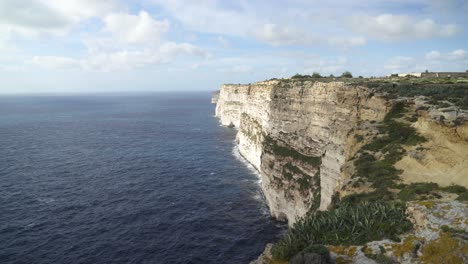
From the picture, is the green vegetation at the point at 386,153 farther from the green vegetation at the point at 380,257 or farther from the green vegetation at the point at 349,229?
the green vegetation at the point at 380,257

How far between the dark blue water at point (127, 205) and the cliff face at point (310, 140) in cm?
532

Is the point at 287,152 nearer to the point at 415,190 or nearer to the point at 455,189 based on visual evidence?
Result: the point at 415,190

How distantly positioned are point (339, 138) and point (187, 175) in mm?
38872

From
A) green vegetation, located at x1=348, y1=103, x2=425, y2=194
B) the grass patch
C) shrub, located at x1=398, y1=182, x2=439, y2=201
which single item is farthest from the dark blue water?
the grass patch

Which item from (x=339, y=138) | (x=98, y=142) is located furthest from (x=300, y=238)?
(x=98, y=142)

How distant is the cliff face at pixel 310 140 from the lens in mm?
41719

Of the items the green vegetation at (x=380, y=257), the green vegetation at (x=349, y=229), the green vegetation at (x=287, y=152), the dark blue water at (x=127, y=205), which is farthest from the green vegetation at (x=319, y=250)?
the green vegetation at (x=287, y=152)

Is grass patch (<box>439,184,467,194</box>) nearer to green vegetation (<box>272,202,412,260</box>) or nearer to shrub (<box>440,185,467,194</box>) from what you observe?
shrub (<box>440,185,467,194</box>)

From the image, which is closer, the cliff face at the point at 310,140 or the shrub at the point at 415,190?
the shrub at the point at 415,190

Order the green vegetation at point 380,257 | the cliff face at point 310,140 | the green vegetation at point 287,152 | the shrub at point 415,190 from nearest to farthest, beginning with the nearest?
1. the green vegetation at point 380,257
2. the shrub at point 415,190
3. the cliff face at point 310,140
4. the green vegetation at point 287,152

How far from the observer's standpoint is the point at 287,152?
60031 mm

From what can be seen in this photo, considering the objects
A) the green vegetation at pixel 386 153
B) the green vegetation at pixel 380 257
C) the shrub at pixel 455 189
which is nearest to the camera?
the green vegetation at pixel 380 257

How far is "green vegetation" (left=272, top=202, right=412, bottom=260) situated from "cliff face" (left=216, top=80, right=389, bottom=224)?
1189cm

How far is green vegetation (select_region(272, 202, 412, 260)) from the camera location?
682 inches
